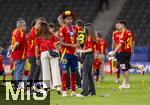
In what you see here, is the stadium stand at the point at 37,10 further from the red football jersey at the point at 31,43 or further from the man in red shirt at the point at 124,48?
the red football jersey at the point at 31,43

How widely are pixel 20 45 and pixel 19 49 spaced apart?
0.44ft

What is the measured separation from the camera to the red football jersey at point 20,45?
22438 millimetres

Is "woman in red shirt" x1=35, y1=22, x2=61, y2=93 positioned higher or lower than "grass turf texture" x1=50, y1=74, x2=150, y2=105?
higher

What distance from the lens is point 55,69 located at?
66.6ft

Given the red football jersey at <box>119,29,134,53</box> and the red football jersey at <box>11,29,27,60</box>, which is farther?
the red football jersey at <box>119,29,134,53</box>

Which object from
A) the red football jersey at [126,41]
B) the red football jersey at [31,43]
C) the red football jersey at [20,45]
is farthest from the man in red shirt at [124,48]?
the red football jersey at [20,45]

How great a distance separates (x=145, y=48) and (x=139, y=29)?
3.02 meters

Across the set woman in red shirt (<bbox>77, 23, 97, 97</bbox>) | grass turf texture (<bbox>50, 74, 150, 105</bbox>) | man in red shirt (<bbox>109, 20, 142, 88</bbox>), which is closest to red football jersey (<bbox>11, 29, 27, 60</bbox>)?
grass turf texture (<bbox>50, 74, 150, 105</bbox>)

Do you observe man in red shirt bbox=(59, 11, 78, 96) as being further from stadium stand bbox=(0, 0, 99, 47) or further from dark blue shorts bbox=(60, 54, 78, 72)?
stadium stand bbox=(0, 0, 99, 47)

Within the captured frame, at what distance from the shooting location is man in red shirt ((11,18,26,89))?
22.5 m

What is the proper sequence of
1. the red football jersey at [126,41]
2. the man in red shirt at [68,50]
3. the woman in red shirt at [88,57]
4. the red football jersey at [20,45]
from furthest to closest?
1. the red football jersey at [126,41]
2. the red football jersey at [20,45]
3. the man in red shirt at [68,50]
4. the woman in red shirt at [88,57]

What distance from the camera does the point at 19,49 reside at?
2264 cm

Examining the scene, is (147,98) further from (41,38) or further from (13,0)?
(13,0)

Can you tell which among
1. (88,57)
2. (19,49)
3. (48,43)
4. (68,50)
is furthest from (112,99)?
(19,49)
